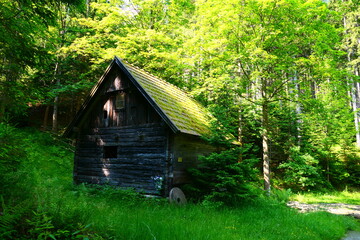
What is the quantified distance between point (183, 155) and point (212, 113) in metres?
2.20

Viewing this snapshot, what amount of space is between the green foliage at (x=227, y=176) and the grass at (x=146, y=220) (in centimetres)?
56

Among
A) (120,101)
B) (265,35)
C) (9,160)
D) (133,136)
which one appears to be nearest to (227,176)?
(133,136)

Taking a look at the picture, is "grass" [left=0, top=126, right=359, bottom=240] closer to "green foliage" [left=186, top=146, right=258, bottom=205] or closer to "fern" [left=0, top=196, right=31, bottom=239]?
→ "fern" [left=0, top=196, right=31, bottom=239]

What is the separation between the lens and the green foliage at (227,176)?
8562 millimetres

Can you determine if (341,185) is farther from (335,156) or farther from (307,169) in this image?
(307,169)

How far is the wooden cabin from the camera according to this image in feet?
30.6

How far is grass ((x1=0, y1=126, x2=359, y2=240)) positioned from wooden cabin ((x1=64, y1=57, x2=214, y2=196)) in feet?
3.40

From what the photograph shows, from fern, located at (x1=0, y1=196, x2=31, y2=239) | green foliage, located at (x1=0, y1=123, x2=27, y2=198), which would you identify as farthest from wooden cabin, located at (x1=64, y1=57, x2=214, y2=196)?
fern, located at (x1=0, y1=196, x2=31, y2=239)

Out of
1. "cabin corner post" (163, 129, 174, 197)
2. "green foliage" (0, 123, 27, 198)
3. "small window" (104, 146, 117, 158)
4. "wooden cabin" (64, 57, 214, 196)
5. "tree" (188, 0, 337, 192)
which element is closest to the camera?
"green foliage" (0, 123, 27, 198)

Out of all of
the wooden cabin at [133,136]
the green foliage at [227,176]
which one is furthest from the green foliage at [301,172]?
the green foliage at [227,176]

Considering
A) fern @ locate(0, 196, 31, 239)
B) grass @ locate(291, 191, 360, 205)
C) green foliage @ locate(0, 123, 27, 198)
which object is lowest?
grass @ locate(291, 191, 360, 205)

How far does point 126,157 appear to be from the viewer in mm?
10445

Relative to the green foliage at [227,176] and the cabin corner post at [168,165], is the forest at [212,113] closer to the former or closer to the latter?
the green foliage at [227,176]

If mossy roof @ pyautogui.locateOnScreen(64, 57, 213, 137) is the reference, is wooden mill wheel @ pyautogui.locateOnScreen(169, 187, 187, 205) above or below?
below
